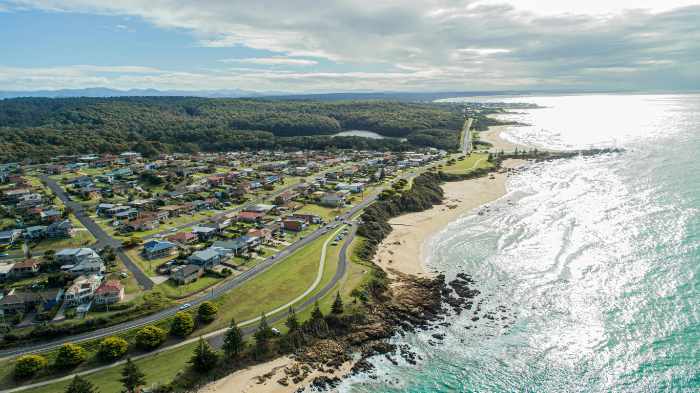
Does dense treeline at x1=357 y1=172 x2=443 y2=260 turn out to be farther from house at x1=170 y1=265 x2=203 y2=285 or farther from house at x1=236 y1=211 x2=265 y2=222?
house at x1=170 y1=265 x2=203 y2=285

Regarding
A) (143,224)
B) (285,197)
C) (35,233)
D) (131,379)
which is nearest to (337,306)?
(131,379)

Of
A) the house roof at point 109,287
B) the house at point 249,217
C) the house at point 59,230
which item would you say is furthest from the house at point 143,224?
the house roof at point 109,287

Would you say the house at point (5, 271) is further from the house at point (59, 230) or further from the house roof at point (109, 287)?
the house roof at point (109, 287)

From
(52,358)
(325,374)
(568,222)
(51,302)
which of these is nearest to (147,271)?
(51,302)

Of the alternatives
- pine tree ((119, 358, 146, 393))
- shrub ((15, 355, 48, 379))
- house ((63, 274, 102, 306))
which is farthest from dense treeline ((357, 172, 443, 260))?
shrub ((15, 355, 48, 379))

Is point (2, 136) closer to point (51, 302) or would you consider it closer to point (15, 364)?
point (51, 302)

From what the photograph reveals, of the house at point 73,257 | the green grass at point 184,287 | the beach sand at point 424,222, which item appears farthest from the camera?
the beach sand at point 424,222
